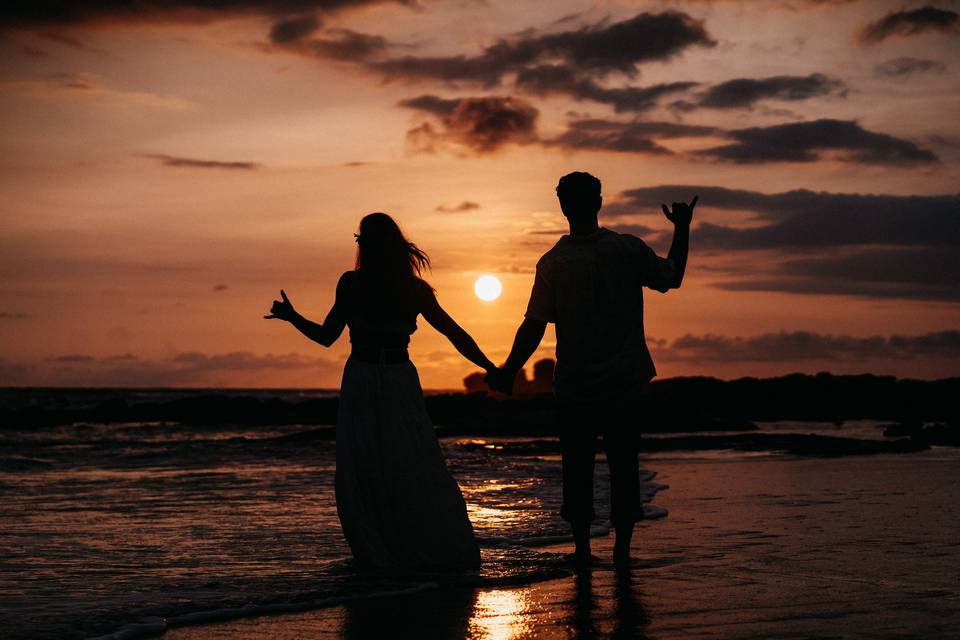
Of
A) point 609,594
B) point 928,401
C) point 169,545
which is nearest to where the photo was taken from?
point 609,594

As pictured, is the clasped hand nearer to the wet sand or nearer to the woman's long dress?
the woman's long dress

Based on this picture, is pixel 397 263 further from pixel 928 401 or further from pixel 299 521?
pixel 928 401

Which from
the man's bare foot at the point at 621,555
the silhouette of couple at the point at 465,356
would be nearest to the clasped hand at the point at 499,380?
the silhouette of couple at the point at 465,356

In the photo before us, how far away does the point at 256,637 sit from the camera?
A: 4.82 meters

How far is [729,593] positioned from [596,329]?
174cm

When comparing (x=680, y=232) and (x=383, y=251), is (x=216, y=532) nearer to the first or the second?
(x=383, y=251)

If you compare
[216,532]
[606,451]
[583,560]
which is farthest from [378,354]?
[216,532]

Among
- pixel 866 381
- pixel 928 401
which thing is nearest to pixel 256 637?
pixel 928 401

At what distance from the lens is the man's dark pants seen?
637cm

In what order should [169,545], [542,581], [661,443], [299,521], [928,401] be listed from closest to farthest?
1. [542,581]
2. [169,545]
3. [299,521]
4. [661,443]
5. [928,401]

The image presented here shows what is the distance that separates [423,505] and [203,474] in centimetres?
993

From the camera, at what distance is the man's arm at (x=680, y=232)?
6363 millimetres

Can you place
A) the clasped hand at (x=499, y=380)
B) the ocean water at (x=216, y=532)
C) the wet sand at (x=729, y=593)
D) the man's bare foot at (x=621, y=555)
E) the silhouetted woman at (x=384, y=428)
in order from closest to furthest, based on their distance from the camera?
1. the wet sand at (x=729, y=593)
2. the ocean water at (x=216, y=532)
3. the man's bare foot at (x=621, y=555)
4. the silhouetted woman at (x=384, y=428)
5. the clasped hand at (x=499, y=380)

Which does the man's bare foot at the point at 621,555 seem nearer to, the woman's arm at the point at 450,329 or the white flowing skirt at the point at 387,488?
the white flowing skirt at the point at 387,488
